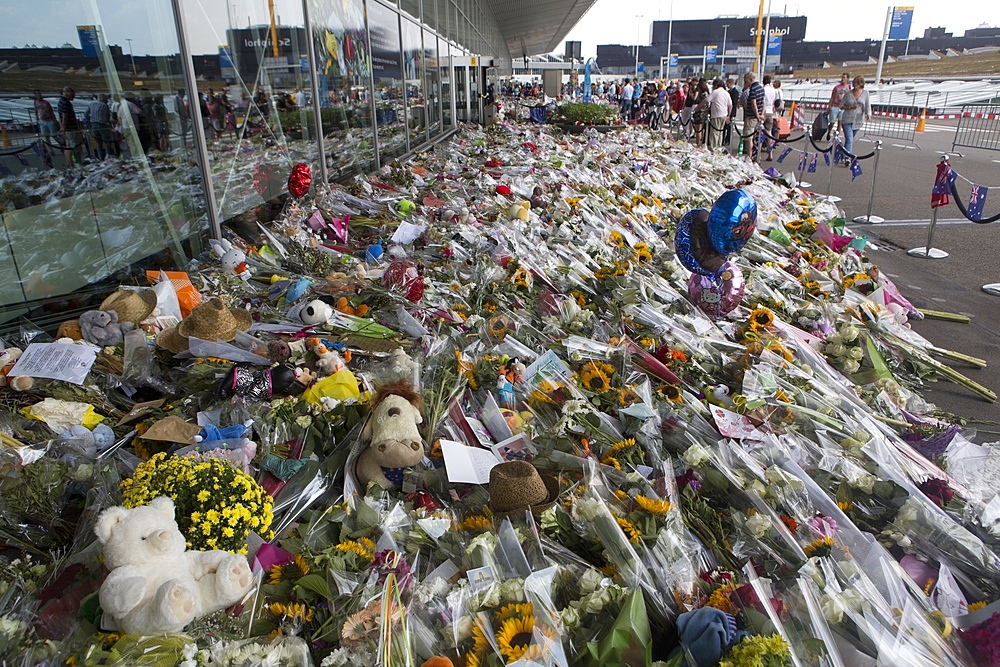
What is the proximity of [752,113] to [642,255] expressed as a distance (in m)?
9.65

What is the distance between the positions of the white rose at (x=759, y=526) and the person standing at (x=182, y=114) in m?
4.60

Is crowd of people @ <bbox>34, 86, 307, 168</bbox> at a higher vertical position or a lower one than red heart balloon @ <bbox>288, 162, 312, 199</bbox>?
higher

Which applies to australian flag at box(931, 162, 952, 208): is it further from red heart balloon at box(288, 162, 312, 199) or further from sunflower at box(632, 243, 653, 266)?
red heart balloon at box(288, 162, 312, 199)

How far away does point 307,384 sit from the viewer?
2.63 metres

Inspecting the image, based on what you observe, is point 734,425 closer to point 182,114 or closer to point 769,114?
point 182,114

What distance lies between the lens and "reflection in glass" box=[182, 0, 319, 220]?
5.00m

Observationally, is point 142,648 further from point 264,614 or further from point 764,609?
point 764,609

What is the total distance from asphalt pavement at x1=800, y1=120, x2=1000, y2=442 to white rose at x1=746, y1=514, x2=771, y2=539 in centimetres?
225

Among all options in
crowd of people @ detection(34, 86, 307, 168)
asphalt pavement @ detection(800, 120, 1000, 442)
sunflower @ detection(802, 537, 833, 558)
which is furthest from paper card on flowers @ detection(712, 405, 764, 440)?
crowd of people @ detection(34, 86, 307, 168)

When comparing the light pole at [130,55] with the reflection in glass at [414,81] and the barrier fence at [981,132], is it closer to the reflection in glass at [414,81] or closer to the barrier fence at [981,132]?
the reflection in glass at [414,81]

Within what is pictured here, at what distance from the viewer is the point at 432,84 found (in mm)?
14352

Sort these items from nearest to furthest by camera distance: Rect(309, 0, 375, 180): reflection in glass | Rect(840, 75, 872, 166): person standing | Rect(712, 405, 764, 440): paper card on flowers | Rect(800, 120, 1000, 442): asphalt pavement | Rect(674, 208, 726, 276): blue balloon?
Rect(712, 405, 764, 440): paper card on flowers < Rect(674, 208, 726, 276): blue balloon < Rect(800, 120, 1000, 442): asphalt pavement < Rect(309, 0, 375, 180): reflection in glass < Rect(840, 75, 872, 166): person standing

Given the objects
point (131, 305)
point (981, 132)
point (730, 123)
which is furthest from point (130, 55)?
point (981, 132)

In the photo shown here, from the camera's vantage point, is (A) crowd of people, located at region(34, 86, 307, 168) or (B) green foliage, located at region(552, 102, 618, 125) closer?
(A) crowd of people, located at region(34, 86, 307, 168)
